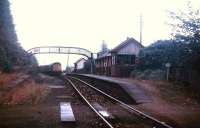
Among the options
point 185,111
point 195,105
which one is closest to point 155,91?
point 195,105

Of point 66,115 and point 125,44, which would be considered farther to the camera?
point 125,44

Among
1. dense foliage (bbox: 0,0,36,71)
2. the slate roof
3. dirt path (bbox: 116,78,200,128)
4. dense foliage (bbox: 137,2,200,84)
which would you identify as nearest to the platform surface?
dirt path (bbox: 116,78,200,128)

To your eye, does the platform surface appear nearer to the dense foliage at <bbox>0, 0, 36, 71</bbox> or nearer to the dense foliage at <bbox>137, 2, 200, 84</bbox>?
the dense foliage at <bbox>137, 2, 200, 84</bbox>

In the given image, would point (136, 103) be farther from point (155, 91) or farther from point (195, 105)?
point (155, 91)

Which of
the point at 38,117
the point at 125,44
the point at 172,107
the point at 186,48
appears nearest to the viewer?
the point at 38,117

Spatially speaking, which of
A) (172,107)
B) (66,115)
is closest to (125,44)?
(172,107)

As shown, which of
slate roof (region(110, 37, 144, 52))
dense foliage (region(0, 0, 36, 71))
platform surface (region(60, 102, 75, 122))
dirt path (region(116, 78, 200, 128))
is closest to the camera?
platform surface (region(60, 102, 75, 122))

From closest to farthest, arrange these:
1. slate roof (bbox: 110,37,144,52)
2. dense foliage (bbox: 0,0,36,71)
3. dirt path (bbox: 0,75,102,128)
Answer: dirt path (bbox: 0,75,102,128) < dense foliage (bbox: 0,0,36,71) < slate roof (bbox: 110,37,144,52)

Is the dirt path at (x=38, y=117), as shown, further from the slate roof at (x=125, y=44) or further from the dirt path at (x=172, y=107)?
the slate roof at (x=125, y=44)

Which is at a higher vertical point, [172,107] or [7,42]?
[7,42]

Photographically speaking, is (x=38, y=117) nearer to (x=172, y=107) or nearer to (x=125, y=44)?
(x=172, y=107)

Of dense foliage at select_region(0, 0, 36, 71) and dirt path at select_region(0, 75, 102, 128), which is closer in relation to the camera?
dirt path at select_region(0, 75, 102, 128)

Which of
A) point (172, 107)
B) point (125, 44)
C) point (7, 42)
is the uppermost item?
point (125, 44)

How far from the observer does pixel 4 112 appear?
14.8m
